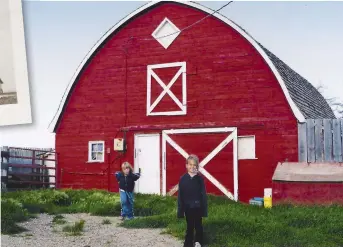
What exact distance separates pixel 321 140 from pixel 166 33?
6200 mm

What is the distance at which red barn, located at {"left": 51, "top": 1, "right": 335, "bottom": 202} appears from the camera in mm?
15695

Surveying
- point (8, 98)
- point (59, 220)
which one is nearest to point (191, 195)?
point (8, 98)

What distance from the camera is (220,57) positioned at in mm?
16391

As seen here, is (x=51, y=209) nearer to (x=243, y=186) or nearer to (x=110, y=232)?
(x=110, y=232)

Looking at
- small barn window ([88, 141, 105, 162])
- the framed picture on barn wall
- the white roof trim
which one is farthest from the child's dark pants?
small barn window ([88, 141, 105, 162])

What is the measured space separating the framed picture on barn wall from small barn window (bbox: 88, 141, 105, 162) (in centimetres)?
Answer: 1133

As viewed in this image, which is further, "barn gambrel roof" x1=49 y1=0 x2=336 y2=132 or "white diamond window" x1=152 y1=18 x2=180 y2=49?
"white diamond window" x1=152 y1=18 x2=180 y2=49

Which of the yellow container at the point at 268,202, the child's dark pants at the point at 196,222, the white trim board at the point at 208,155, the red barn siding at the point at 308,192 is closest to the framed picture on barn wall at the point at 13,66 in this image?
the child's dark pants at the point at 196,222

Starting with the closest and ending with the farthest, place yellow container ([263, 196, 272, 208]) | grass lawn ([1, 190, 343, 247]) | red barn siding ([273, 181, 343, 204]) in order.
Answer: grass lawn ([1, 190, 343, 247]), red barn siding ([273, 181, 343, 204]), yellow container ([263, 196, 272, 208])

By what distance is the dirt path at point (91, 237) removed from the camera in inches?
319

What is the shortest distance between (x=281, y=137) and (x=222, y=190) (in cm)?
245

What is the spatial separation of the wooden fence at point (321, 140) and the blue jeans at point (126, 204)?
229 inches

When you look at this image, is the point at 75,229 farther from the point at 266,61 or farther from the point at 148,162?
the point at 266,61

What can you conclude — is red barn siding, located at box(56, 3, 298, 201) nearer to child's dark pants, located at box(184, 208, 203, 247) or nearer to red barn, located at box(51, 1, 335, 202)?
red barn, located at box(51, 1, 335, 202)
